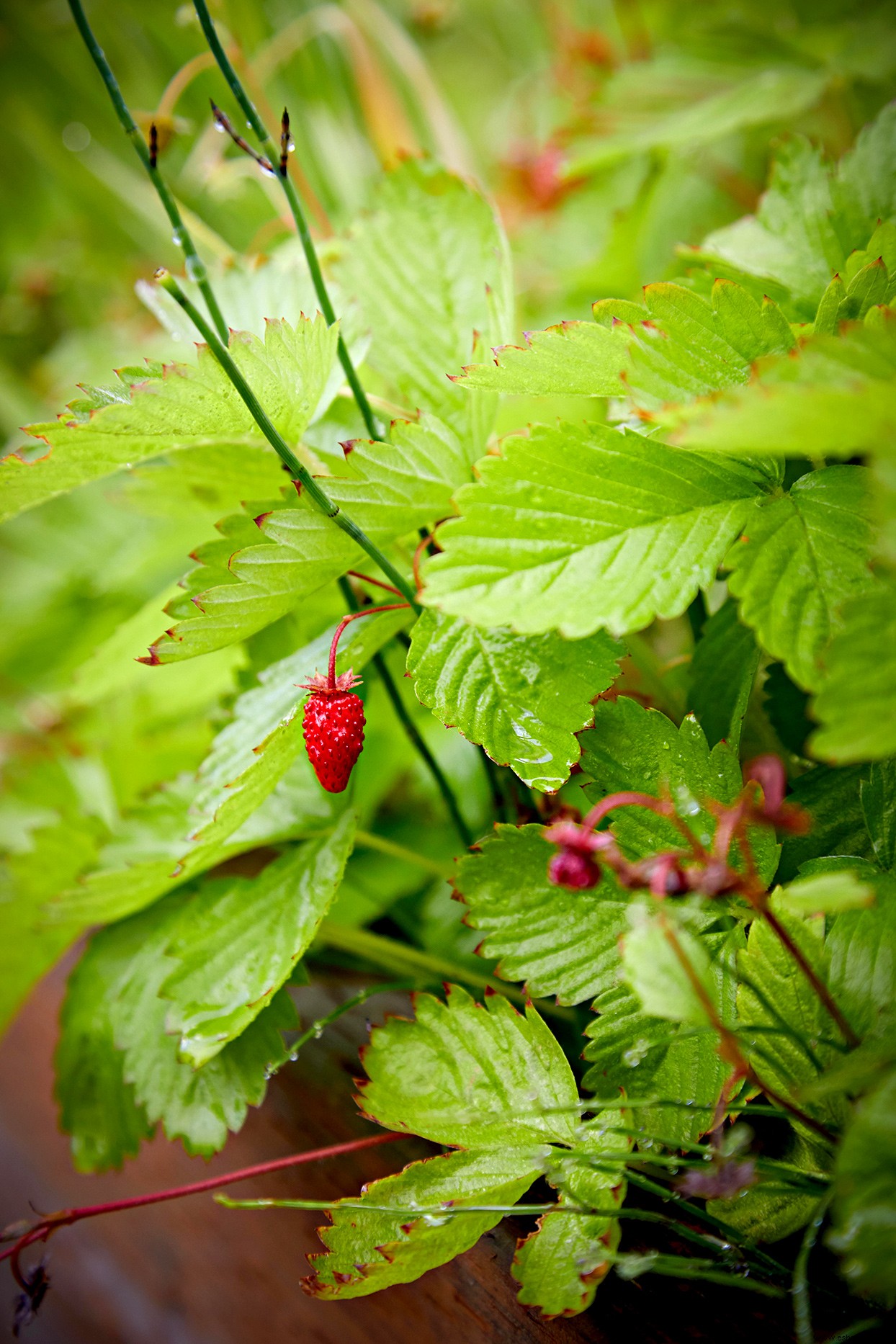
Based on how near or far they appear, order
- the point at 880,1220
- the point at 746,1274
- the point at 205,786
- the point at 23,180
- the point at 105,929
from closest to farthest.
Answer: the point at 880,1220 → the point at 746,1274 → the point at 205,786 → the point at 105,929 → the point at 23,180

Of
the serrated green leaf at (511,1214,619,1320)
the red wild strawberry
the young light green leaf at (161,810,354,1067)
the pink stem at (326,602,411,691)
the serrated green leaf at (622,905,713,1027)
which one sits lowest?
the serrated green leaf at (511,1214,619,1320)

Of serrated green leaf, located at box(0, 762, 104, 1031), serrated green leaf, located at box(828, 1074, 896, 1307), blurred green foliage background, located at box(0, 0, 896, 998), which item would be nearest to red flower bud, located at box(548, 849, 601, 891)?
serrated green leaf, located at box(828, 1074, 896, 1307)

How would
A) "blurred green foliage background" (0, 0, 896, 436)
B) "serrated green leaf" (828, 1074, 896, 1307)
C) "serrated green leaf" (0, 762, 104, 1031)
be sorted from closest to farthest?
"serrated green leaf" (828, 1074, 896, 1307)
"serrated green leaf" (0, 762, 104, 1031)
"blurred green foliage background" (0, 0, 896, 436)

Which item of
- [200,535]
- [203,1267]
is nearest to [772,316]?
[200,535]

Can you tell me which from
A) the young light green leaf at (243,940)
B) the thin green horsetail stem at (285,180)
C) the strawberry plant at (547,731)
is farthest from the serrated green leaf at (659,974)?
the thin green horsetail stem at (285,180)

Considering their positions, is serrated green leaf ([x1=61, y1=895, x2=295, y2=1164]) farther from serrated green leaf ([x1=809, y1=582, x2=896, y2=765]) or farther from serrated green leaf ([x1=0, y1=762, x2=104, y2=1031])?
serrated green leaf ([x1=809, y1=582, x2=896, y2=765])

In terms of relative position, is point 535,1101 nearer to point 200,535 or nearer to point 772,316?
point 772,316
